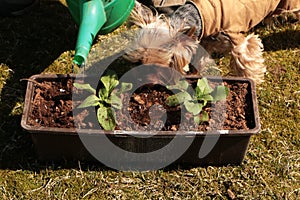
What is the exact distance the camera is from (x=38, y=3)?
290 cm

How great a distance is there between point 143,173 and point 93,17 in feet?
2.18

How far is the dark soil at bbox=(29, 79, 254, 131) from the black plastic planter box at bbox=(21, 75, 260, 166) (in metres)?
0.03

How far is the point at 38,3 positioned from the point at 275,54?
1.29m

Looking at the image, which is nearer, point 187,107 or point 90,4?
point 187,107

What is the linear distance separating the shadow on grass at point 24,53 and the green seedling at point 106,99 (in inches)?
16.1

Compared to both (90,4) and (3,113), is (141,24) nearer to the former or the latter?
(90,4)

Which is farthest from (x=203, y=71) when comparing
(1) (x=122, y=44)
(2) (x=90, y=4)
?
(2) (x=90, y=4)

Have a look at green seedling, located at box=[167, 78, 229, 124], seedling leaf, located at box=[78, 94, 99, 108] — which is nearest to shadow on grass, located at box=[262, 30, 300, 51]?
green seedling, located at box=[167, 78, 229, 124]

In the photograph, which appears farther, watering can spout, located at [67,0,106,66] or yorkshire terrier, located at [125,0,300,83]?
yorkshire terrier, located at [125,0,300,83]

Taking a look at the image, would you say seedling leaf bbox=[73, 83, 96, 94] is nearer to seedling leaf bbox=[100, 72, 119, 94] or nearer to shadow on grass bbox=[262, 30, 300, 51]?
seedling leaf bbox=[100, 72, 119, 94]

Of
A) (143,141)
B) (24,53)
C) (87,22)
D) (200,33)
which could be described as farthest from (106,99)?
(24,53)

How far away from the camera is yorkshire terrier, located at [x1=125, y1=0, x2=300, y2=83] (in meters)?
2.09

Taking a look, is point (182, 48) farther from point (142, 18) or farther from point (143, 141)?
point (143, 141)

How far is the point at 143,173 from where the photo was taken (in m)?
2.20
